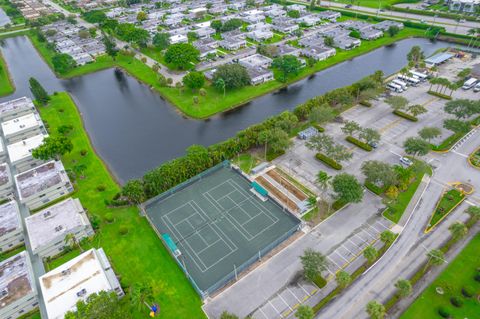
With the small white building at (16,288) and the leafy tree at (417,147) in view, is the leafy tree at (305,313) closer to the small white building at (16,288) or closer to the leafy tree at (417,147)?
the small white building at (16,288)

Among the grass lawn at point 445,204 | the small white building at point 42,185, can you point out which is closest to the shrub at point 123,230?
the small white building at point 42,185

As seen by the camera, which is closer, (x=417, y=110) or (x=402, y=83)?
(x=417, y=110)

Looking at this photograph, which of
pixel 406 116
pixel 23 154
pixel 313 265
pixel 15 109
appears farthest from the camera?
pixel 15 109

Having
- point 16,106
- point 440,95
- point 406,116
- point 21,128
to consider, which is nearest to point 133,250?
point 21,128

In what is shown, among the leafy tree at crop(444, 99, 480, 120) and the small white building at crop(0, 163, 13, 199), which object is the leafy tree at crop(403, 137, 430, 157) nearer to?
the leafy tree at crop(444, 99, 480, 120)

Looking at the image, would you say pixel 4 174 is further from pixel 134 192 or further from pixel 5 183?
pixel 134 192
